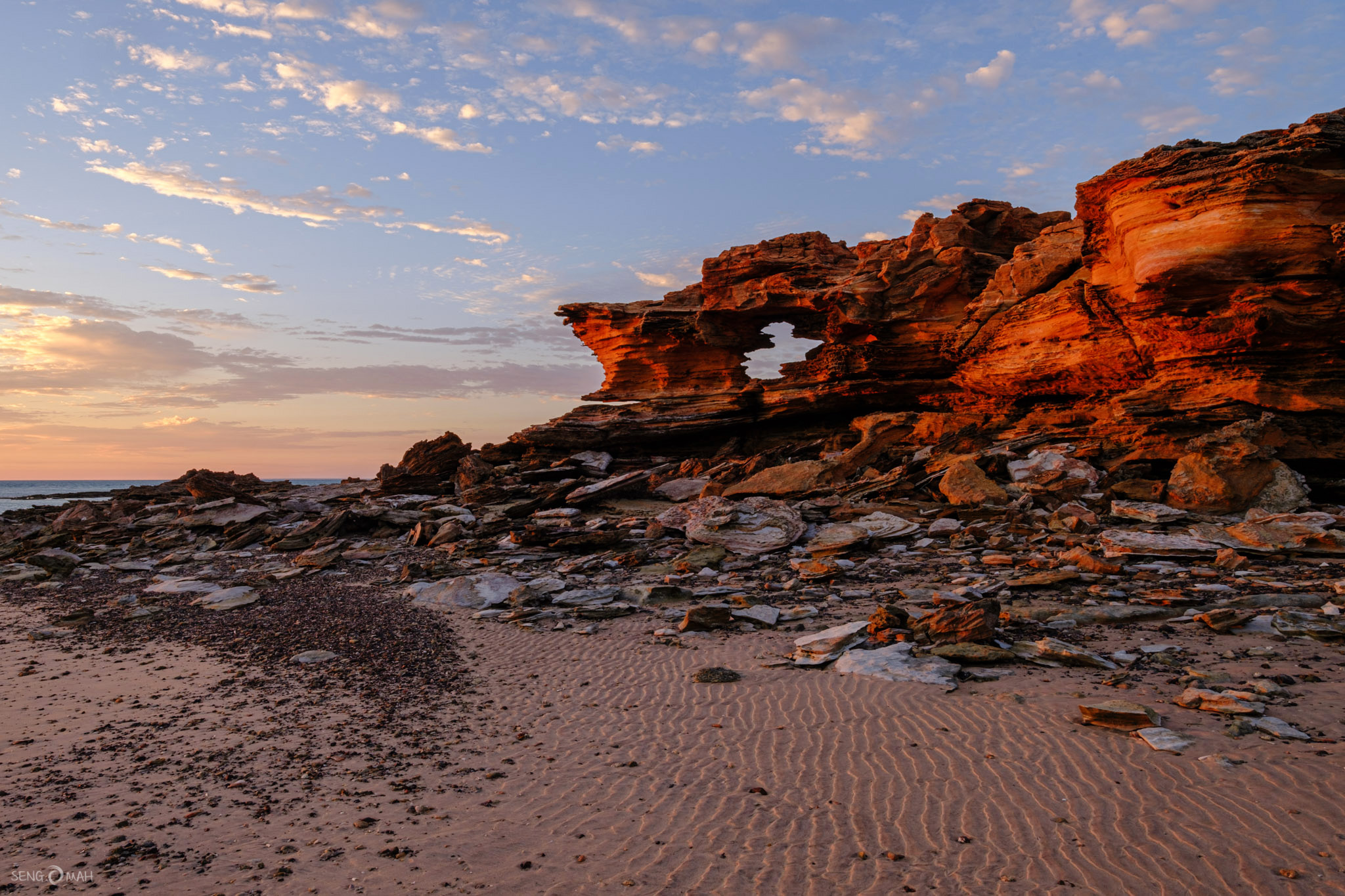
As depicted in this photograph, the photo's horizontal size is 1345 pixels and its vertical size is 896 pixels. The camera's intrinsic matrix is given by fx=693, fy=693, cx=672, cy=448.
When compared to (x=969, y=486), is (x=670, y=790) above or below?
below

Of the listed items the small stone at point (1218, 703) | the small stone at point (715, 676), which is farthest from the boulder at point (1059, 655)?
the small stone at point (715, 676)

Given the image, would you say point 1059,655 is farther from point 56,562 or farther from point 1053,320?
point 56,562

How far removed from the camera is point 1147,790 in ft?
13.7

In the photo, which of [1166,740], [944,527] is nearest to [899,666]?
[1166,740]

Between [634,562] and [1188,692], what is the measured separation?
880 centimetres

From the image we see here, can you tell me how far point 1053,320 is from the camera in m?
18.1

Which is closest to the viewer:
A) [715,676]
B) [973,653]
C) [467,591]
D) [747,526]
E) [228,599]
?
[973,653]

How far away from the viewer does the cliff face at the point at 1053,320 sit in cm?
1362

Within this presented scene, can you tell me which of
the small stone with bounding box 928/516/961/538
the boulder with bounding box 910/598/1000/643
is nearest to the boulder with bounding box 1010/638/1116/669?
the boulder with bounding box 910/598/1000/643

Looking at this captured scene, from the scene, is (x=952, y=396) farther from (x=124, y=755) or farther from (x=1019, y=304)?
(x=124, y=755)

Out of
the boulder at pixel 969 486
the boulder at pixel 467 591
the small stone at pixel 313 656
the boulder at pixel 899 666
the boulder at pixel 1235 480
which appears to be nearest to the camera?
the boulder at pixel 899 666

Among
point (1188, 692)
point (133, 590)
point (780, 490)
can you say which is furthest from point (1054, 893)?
point (133, 590)

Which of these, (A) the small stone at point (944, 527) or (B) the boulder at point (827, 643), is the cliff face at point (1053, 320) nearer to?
(A) the small stone at point (944, 527)

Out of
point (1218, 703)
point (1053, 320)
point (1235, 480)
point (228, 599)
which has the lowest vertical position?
point (1218, 703)
